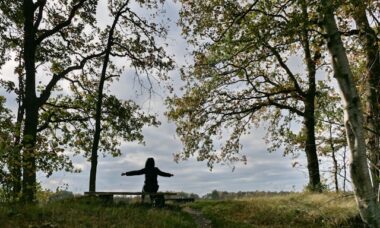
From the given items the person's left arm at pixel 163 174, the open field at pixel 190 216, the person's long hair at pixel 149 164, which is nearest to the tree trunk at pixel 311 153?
the open field at pixel 190 216

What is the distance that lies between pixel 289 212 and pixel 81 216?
9.03 m

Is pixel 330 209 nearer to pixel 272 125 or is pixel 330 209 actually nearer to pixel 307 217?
pixel 307 217

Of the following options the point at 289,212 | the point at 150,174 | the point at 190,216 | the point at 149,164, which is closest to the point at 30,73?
the point at 149,164

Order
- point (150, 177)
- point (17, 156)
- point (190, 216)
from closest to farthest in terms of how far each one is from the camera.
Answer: point (17, 156) < point (190, 216) < point (150, 177)

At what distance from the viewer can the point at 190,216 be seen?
635 inches

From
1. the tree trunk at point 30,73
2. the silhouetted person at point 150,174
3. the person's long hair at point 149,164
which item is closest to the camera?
the silhouetted person at point 150,174

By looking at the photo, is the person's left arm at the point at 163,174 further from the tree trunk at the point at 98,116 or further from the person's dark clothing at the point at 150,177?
the tree trunk at the point at 98,116

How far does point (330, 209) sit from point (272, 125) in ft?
36.5

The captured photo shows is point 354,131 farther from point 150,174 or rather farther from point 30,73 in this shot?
point 30,73

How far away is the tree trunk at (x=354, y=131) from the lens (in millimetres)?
7562

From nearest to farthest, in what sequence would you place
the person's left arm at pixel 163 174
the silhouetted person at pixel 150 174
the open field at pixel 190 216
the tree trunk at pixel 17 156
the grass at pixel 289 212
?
the open field at pixel 190 216 < the tree trunk at pixel 17 156 < the grass at pixel 289 212 < the silhouetted person at pixel 150 174 < the person's left arm at pixel 163 174

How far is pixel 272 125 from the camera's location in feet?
92.2

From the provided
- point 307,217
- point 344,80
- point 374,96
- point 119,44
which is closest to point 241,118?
point 119,44

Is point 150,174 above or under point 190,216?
above
